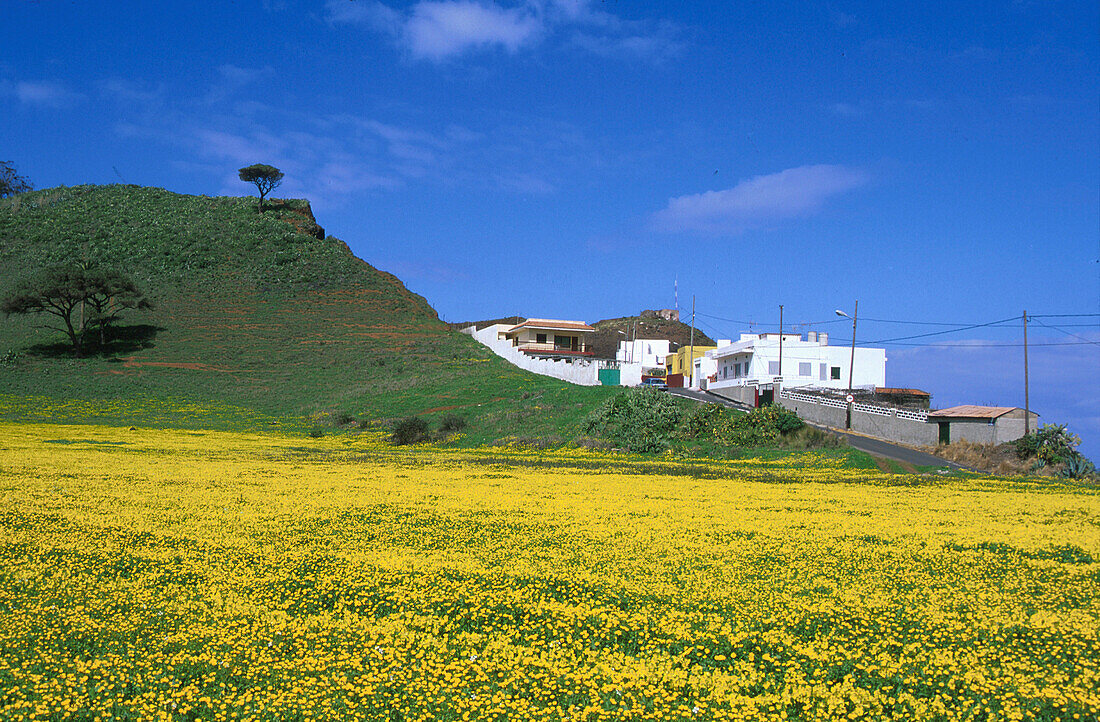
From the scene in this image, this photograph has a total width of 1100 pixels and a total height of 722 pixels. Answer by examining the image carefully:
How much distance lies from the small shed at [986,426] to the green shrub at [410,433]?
24.6m

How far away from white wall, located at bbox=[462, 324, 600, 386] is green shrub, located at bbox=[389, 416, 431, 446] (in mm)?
17599

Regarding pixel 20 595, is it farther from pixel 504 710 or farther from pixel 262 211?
pixel 262 211

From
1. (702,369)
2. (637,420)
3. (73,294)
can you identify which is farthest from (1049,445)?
(73,294)

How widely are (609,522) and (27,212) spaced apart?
354 feet

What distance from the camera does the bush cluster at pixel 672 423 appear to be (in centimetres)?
3222

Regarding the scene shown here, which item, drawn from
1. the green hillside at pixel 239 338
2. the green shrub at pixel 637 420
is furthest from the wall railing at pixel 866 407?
the green hillside at pixel 239 338

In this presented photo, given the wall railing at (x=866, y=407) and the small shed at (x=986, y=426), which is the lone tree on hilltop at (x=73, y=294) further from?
the small shed at (x=986, y=426)

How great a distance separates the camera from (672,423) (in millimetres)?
33938

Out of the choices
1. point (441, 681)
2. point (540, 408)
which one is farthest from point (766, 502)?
point (540, 408)

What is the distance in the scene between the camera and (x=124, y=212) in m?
102

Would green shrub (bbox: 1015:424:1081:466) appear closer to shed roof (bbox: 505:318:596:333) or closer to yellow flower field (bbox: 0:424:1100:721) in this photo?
yellow flower field (bbox: 0:424:1100:721)

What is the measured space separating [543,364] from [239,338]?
2888cm

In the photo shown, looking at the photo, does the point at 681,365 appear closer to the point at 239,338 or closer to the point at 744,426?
the point at 239,338

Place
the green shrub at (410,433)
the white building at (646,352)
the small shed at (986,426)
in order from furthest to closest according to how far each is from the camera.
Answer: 1. the white building at (646,352)
2. the small shed at (986,426)
3. the green shrub at (410,433)
